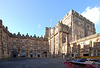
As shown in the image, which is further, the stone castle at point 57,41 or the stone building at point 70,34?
the stone castle at point 57,41

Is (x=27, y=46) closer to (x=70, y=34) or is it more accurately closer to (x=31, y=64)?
(x=70, y=34)

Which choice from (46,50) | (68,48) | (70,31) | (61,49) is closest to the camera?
(68,48)

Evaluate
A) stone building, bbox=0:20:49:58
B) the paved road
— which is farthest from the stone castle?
the paved road

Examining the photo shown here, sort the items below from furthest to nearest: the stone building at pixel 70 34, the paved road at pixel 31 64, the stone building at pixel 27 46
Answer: the stone building at pixel 27 46 → the stone building at pixel 70 34 → the paved road at pixel 31 64

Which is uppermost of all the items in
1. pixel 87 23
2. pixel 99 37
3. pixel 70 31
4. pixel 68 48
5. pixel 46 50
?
pixel 87 23

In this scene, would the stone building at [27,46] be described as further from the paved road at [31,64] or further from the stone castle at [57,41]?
the paved road at [31,64]

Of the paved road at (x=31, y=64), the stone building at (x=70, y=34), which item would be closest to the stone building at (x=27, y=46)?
the stone building at (x=70, y=34)

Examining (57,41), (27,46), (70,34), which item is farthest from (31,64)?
(27,46)

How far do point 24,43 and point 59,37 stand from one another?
22.9 meters

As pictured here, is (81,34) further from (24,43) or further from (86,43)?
(24,43)

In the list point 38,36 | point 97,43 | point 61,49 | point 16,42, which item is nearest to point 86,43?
point 97,43

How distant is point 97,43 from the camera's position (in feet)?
62.2

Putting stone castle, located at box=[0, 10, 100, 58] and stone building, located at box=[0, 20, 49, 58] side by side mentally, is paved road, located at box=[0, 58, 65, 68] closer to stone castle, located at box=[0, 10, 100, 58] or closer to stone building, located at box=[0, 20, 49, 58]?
stone castle, located at box=[0, 10, 100, 58]

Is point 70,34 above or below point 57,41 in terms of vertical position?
above
